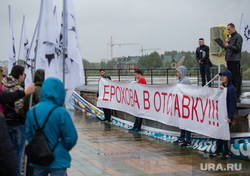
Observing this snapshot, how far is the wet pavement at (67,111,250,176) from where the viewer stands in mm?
7340

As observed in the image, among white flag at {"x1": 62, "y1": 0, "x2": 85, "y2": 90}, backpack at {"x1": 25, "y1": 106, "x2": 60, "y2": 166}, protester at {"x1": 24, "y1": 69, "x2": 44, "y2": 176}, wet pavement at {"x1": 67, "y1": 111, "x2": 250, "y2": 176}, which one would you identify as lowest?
wet pavement at {"x1": 67, "y1": 111, "x2": 250, "y2": 176}

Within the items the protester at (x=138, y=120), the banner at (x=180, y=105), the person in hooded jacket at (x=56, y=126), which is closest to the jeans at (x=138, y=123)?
the protester at (x=138, y=120)

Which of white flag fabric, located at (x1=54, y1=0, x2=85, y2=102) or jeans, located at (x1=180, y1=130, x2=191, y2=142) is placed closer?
white flag fabric, located at (x1=54, y1=0, x2=85, y2=102)

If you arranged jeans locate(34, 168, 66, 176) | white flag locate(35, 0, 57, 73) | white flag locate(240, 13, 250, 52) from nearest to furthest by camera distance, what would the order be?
jeans locate(34, 168, 66, 176) → white flag locate(35, 0, 57, 73) → white flag locate(240, 13, 250, 52)

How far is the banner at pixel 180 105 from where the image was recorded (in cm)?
854

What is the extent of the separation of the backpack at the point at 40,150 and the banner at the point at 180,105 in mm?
5118

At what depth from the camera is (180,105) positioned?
391 inches

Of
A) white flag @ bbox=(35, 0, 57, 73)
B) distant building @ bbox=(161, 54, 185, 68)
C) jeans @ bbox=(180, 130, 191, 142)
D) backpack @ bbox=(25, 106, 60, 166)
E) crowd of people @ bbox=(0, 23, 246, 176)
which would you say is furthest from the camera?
distant building @ bbox=(161, 54, 185, 68)

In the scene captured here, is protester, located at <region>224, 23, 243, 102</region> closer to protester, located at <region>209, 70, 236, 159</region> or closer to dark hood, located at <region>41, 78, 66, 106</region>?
protester, located at <region>209, 70, 236, 159</region>

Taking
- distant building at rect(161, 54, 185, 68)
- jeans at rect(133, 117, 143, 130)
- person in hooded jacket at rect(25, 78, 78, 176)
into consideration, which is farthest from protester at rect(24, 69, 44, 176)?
distant building at rect(161, 54, 185, 68)

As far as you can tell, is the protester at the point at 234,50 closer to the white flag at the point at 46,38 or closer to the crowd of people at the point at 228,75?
the crowd of people at the point at 228,75

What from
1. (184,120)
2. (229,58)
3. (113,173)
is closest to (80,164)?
(113,173)

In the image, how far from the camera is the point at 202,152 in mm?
9117

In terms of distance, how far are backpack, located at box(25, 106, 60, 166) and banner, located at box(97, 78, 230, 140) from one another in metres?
5.12
